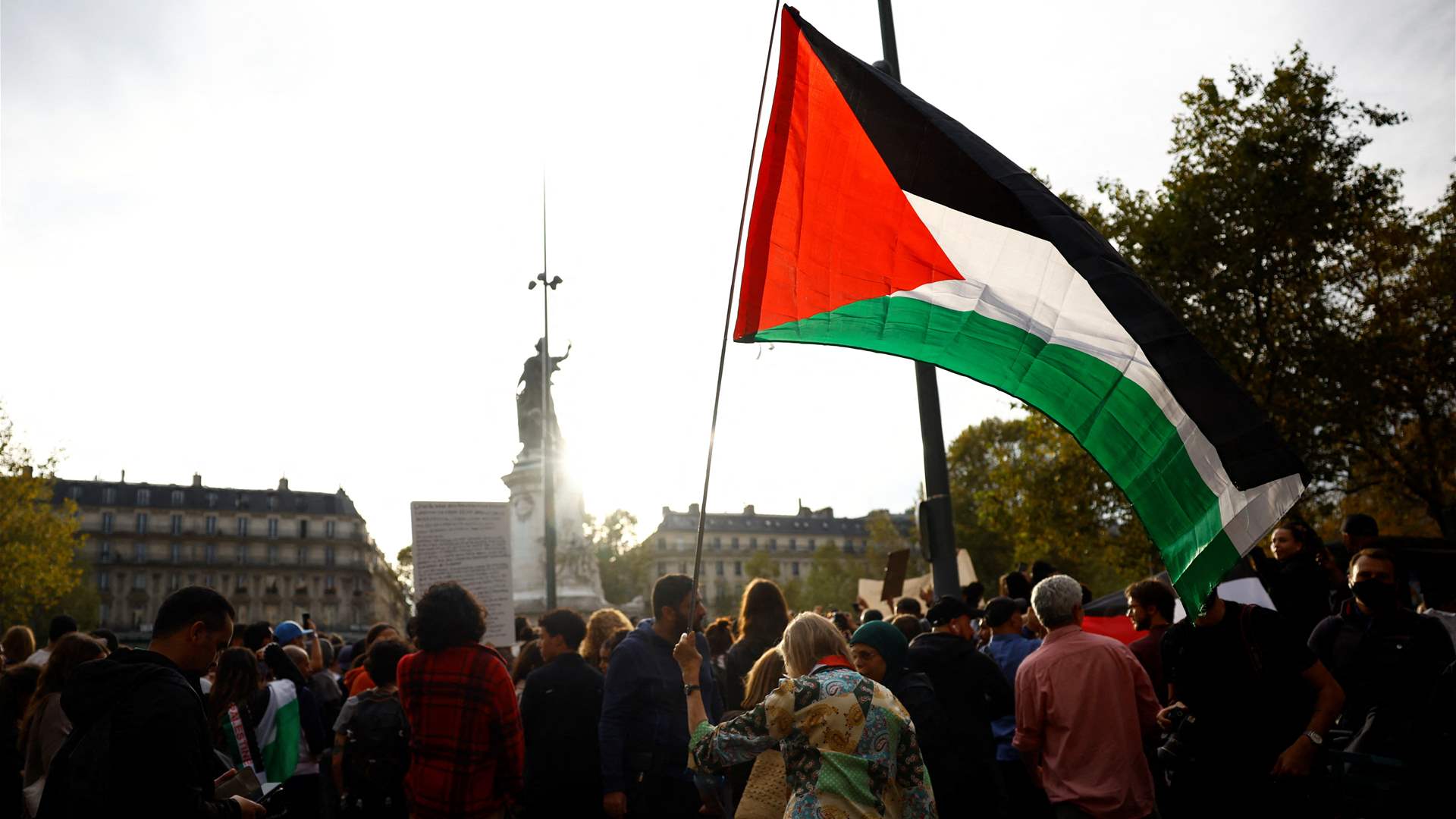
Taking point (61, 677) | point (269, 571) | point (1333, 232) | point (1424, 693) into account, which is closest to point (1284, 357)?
point (1333, 232)

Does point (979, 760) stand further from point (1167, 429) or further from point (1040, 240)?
point (1040, 240)

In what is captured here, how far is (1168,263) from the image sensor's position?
23.0 m

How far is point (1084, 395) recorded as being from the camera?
4617 mm

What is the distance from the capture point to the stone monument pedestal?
84.9ft

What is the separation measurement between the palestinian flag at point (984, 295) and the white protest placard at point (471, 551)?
800 centimetres

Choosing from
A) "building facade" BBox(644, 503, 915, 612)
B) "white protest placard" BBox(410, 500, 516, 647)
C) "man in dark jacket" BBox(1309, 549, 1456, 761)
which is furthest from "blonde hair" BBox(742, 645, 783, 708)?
"building facade" BBox(644, 503, 915, 612)

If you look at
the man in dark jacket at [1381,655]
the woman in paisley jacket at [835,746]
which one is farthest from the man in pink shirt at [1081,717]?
the woman in paisley jacket at [835,746]

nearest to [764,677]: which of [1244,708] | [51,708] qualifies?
[1244,708]

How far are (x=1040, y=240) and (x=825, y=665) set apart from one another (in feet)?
6.76

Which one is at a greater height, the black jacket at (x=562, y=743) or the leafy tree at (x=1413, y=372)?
the leafy tree at (x=1413, y=372)

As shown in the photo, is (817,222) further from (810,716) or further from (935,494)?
(935,494)

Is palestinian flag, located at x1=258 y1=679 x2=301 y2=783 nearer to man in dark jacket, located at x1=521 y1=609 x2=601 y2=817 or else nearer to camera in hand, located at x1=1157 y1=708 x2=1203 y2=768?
man in dark jacket, located at x1=521 y1=609 x2=601 y2=817

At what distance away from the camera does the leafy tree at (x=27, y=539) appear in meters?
36.5

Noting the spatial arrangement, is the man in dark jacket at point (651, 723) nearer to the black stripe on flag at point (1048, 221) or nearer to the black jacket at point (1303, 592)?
the black stripe on flag at point (1048, 221)
